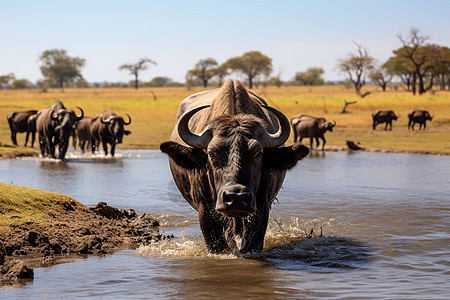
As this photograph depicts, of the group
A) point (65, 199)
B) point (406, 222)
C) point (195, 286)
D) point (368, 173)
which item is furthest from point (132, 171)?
point (195, 286)

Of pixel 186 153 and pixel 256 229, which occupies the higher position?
pixel 186 153

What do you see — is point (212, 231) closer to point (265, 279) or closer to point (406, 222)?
point (265, 279)

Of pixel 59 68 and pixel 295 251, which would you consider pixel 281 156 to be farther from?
pixel 59 68

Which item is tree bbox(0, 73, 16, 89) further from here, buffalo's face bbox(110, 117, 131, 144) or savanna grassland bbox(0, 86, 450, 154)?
buffalo's face bbox(110, 117, 131, 144)

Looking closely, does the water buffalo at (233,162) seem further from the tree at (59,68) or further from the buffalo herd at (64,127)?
the tree at (59,68)

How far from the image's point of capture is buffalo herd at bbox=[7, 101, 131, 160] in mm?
21156

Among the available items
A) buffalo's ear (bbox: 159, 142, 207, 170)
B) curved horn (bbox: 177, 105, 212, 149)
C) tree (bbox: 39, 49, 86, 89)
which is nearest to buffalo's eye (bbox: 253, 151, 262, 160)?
curved horn (bbox: 177, 105, 212, 149)

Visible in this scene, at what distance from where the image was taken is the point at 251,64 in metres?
85.8

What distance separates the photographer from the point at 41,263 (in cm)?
662

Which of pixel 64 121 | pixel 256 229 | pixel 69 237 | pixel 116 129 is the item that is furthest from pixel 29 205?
pixel 116 129

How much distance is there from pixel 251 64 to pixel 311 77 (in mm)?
26393

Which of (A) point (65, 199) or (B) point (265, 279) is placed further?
(A) point (65, 199)

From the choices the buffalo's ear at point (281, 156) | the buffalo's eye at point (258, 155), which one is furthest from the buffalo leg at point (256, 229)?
the buffalo's eye at point (258, 155)

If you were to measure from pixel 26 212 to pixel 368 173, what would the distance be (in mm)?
10965
